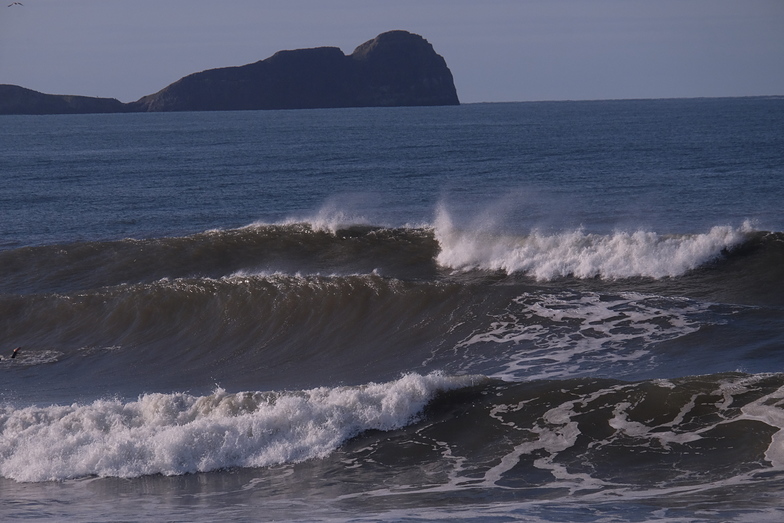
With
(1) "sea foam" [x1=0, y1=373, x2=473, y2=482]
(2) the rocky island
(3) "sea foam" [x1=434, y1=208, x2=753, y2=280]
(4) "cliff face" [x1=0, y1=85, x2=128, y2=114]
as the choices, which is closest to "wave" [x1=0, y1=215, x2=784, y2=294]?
(3) "sea foam" [x1=434, y1=208, x2=753, y2=280]

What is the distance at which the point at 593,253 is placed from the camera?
2036 centimetres

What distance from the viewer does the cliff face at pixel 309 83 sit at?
18662 cm

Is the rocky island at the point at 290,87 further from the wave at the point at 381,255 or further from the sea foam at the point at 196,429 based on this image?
the sea foam at the point at 196,429

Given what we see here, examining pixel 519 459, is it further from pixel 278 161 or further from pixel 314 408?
pixel 278 161

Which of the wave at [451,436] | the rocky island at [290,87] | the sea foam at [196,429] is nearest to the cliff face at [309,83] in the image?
the rocky island at [290,87]

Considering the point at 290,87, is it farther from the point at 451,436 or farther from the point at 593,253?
the point at 451,436

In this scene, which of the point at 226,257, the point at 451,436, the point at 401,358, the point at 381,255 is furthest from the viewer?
the point at 226,257

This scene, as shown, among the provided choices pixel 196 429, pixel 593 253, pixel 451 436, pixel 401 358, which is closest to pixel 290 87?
pixel 593 253

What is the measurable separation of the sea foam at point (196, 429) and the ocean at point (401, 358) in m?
0.03

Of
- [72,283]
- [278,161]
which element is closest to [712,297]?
[72,283]

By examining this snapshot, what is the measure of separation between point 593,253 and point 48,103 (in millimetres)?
189559

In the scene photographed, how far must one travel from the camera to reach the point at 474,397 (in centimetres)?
1238

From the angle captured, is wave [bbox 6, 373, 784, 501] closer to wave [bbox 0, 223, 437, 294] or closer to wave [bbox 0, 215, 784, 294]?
wave [bbox 0, 215, 784, 294]

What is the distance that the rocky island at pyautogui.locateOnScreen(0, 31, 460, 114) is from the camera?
186 m
